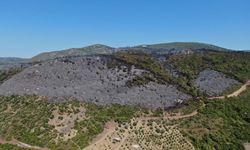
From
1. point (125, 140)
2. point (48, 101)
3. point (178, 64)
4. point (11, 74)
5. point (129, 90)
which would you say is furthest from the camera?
point (178, 64)

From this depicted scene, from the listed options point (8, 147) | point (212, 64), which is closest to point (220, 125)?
point (212, 64)

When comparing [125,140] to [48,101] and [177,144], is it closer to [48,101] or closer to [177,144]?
[177,144]

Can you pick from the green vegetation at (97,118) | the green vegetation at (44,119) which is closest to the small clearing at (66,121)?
the green vegetation at (44,119)

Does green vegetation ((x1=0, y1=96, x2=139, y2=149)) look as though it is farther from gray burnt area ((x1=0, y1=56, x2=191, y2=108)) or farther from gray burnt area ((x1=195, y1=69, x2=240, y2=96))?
gray burnt area ((x1=195, y1=69, x2=240, y2=96))

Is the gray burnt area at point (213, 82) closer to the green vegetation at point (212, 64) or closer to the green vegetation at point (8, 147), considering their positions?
the green vegetation at point (212, 64)

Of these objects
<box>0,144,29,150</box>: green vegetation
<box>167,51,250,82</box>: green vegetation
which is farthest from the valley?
<box>167,51,250,82</box>: green vegetation

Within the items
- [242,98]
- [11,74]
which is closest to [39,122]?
[11,74]
